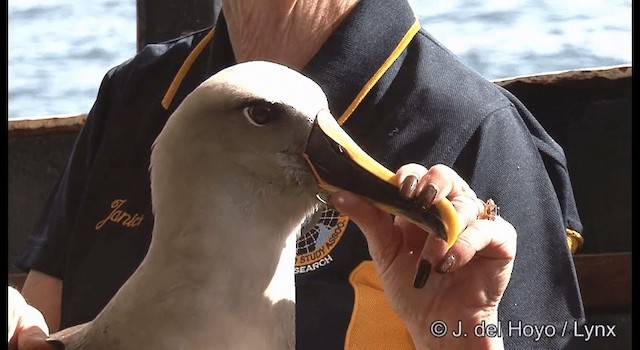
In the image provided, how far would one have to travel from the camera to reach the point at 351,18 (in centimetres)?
115

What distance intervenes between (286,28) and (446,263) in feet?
1.36

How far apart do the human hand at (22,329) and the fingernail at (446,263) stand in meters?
0.29

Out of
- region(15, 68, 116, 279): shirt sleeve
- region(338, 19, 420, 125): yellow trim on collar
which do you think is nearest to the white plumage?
region(338, 19, 420, 125): yellow trim on collar

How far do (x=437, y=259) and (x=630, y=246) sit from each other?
0.84 meters

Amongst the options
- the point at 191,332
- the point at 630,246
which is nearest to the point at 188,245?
the point at 191,332

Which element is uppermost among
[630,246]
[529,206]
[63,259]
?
[529,206]

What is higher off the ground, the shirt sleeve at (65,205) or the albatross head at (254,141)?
the albatross head at (254,141)

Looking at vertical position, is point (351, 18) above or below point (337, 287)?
above

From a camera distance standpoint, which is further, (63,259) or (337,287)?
(63,259)

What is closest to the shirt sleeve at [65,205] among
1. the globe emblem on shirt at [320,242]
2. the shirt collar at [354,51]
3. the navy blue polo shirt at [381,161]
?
the navy blue polo shirt at [381,161]

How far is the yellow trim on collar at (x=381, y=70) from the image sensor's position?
109 centimetres

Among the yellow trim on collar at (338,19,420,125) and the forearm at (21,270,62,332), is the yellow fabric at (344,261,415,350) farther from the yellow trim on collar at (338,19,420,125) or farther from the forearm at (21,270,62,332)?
the forearm at (21,270,62,332)

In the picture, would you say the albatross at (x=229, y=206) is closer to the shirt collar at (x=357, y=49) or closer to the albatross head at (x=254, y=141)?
the albatross head at (x=254, y=141)

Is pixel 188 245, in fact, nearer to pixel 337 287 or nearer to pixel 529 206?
pixel 337 287
